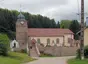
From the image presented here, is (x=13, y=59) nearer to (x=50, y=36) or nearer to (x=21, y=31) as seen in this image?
(x=21, y=31)

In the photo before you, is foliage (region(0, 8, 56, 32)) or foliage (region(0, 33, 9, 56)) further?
foliage (region(0, 8, 56, 32))

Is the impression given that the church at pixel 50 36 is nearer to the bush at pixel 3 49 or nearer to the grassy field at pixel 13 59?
the grassy field at pixel 13 59

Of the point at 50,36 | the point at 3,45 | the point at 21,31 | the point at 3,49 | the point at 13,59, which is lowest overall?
the point at 50,36

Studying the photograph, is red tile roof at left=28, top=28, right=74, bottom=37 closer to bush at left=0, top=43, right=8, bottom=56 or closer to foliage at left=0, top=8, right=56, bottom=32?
foliage at left=0, top=8, right=56, bottom=32

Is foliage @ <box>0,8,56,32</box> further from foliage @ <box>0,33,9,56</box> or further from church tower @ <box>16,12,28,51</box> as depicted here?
foliage @ <box>0,33,9,56</box>

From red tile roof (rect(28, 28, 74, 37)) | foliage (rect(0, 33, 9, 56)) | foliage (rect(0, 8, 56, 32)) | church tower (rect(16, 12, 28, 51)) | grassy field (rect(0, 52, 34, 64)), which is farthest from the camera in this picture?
foliage (rect(0, 8, 56, 32))

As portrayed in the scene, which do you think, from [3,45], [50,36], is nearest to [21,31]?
[50,36]

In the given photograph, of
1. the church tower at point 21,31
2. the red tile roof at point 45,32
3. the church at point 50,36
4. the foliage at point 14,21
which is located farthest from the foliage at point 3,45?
the foliage at point 14,21

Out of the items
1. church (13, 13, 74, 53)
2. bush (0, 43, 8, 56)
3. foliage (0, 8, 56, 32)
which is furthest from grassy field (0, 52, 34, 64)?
foliage (0, 8, 56, 32)

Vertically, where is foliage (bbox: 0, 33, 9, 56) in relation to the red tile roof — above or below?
above

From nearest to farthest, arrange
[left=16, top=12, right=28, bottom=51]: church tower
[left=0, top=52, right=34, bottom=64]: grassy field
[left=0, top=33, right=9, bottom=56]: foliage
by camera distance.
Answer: [left=0, top=52, right=34, bottom=64]: grassy field
[left=0, top=33, right=9, bottom=56]: foliage
[left=16, top=12, right=28, bottom=51]: church tower

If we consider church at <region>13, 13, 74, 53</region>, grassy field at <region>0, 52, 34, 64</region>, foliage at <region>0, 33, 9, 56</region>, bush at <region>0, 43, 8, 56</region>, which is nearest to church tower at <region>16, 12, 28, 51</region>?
church at <region>13, 13, 74, 53</region>

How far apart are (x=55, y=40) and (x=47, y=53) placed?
2560 cm

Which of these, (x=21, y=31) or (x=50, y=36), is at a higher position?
(x=21, y=31)
